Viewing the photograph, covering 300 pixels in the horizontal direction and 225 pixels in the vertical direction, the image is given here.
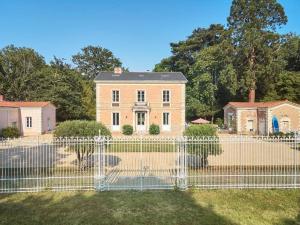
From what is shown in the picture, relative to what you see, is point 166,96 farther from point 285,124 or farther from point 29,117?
point 29,117

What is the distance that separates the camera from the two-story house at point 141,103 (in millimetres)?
31734

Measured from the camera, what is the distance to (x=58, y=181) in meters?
10.3

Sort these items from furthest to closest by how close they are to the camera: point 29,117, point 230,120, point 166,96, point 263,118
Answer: point 230,120
point 166,96
point 29,117
point 263,118

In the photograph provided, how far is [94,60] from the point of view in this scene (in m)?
70.9

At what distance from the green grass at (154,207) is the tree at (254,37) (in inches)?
1210

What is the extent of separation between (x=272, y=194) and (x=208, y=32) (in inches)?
1859

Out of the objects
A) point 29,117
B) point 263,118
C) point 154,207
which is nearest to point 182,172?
point 154,207

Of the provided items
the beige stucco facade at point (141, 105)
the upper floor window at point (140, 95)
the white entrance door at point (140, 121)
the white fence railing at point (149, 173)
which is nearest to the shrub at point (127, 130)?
the beige stucco facade at point (141, 105)

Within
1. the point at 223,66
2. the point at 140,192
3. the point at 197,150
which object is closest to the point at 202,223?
the point at 140,192

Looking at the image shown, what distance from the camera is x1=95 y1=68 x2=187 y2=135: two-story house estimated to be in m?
31.7

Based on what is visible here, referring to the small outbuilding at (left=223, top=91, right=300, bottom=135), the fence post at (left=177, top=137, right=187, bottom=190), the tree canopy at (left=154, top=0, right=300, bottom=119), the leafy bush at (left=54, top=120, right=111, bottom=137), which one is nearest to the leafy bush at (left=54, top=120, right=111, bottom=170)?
the leafy bush at (left=54, top=120, right=111, bottom=137)

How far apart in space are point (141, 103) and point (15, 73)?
24.4 metres

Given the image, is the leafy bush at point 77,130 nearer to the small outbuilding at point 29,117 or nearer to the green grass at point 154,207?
the green grass at point 154,207

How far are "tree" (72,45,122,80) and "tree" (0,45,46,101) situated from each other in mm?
25855
